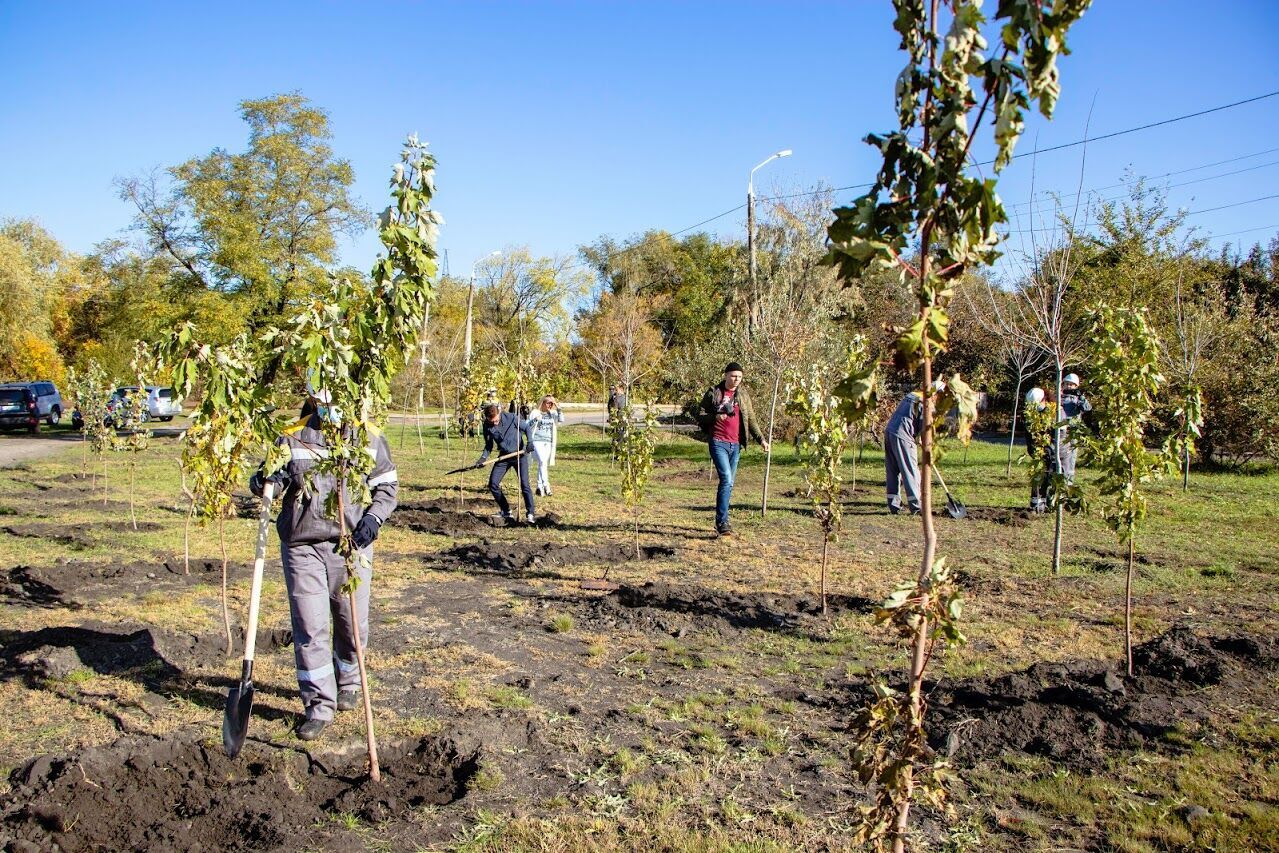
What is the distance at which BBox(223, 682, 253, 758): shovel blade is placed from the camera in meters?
4.15

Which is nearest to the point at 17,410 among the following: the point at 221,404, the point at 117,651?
the point at 117,651

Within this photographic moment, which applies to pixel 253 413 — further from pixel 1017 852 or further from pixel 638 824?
pixel 1017 852

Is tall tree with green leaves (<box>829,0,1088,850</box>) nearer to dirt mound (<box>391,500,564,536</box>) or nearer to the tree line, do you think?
the tree line

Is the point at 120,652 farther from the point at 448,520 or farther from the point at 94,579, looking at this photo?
the point at 448,520

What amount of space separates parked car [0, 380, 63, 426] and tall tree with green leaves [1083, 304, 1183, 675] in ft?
111

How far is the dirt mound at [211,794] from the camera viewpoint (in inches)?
139

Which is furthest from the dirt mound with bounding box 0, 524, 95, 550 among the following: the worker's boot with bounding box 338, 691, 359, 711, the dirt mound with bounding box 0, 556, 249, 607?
the worker's boot with bounding box 338, 691, 359, 711

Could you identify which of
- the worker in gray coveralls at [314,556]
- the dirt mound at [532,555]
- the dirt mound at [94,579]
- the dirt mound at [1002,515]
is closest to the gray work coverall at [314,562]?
the worker in gray coveralls at [314,556]

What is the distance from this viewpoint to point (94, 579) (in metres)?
7.96

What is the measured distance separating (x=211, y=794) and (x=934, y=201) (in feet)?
12.7

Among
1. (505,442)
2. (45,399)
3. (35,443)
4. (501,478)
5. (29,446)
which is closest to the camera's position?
(501,478)

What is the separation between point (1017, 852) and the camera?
3523 millimetres

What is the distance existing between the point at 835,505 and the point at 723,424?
10.2 feet

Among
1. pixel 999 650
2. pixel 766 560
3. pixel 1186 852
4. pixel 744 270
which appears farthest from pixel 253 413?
pixel 744 270
